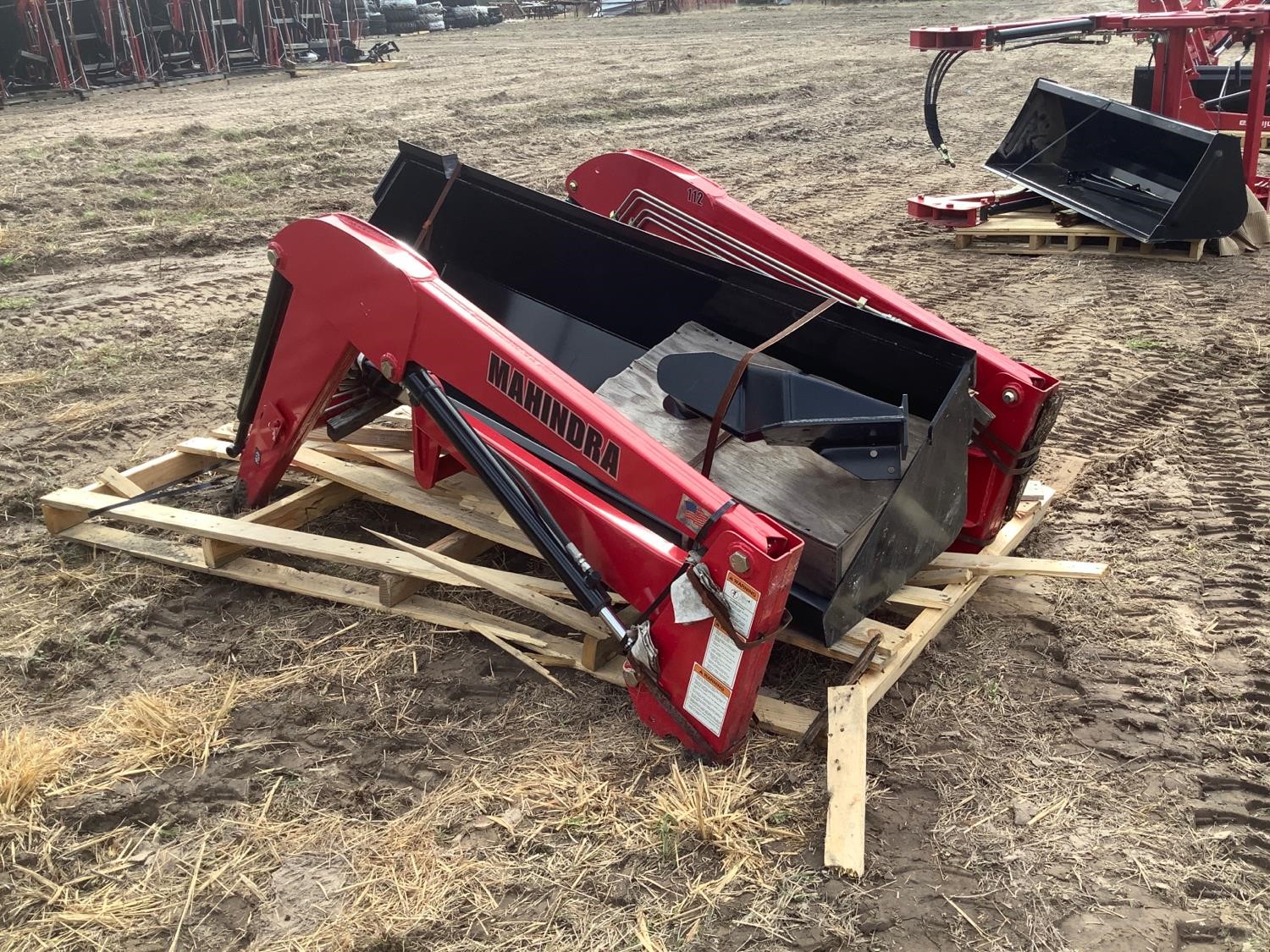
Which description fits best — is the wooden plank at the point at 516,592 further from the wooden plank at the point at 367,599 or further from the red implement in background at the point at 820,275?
the red implement in background at the point at 820,275

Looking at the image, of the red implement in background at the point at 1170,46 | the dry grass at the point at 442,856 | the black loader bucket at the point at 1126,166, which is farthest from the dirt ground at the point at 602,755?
the red implement in background at the point at 1170,46

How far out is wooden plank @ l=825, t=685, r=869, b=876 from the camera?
2.58 metres

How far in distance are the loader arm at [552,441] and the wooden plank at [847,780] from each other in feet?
0.80

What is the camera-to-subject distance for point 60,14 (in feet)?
51.4

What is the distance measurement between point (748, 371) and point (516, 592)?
105cm

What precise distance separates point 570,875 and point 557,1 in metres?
30.9

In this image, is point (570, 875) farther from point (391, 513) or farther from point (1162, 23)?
point (1162, 23)

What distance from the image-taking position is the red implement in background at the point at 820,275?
11.0 ft

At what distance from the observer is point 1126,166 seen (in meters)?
7.96

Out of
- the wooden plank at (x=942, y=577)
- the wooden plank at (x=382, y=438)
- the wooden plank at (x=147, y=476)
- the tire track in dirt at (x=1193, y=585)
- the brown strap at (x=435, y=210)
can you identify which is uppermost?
the brown strap at (x=435, y=210)

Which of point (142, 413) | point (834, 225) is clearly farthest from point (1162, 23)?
point (142, 413)

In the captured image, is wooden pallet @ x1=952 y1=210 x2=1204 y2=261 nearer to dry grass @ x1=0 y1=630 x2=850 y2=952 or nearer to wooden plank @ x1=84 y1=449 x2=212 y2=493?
wooden plank @ x1=84 y1=449 x2=212 y2=493

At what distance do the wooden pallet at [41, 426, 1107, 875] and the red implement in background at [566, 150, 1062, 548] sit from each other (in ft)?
0.92

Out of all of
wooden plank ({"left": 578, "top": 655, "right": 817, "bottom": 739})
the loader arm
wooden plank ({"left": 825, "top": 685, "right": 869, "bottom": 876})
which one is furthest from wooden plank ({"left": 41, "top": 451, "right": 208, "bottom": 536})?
wooden plank ({"left": 825, "top": 685, "right": 869, "bottom": 876})
